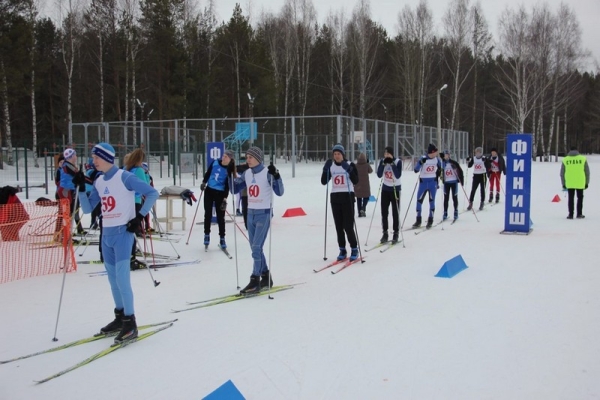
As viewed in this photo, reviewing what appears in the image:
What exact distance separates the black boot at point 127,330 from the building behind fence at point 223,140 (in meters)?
18.2

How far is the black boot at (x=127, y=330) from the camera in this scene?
16.0ft

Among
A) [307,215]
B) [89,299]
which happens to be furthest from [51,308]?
[307,215]

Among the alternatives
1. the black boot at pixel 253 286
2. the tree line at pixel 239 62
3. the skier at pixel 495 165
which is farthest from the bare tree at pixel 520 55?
the black boot at pixel 253 286

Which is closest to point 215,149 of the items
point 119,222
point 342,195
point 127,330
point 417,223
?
point 417,223

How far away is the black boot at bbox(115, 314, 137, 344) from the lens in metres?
4.86

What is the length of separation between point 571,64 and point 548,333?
49.9 m

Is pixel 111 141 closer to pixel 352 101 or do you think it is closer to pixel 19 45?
pixel 19 45

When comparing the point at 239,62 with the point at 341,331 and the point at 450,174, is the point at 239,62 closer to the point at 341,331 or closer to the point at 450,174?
the point at 450,174

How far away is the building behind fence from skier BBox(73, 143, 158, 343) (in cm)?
1793

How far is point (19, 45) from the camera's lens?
1223 inches

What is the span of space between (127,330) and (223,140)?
1013 inches

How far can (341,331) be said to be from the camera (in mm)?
5184

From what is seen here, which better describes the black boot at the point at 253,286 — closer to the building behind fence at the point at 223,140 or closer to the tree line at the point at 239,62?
the building behind fence at the point at 223,140

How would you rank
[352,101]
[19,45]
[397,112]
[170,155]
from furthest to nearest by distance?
[397,112] → [352,101] → [19,45] → [170,155]
